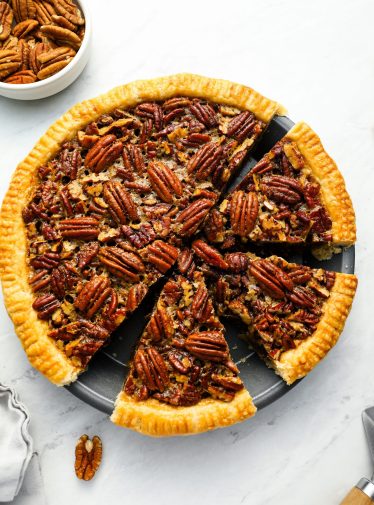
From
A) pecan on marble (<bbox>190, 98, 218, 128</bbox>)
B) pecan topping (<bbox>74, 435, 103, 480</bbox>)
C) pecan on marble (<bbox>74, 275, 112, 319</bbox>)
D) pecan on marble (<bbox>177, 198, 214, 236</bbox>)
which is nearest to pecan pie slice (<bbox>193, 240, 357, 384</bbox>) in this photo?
pecan on marble (<bbox>177, 198, 214, 236</bbox>)

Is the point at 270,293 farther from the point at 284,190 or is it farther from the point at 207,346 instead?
the point at 284,190

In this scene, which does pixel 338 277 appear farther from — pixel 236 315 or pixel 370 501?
pixel 370 501

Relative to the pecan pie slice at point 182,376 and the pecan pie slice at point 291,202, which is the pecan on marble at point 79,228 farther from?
the pecan pie slice at point 291,202

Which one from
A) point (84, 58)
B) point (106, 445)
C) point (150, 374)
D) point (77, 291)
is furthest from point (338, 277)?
point (84, 58)

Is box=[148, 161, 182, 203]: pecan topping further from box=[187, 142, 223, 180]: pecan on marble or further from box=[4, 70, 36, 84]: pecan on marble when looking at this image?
box=[4, 70, 36, 84]: pecan on marble

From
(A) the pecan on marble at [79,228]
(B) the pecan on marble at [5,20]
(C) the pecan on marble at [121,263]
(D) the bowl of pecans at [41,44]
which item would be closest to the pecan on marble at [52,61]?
(D) the bowl of pecans at [41,44]

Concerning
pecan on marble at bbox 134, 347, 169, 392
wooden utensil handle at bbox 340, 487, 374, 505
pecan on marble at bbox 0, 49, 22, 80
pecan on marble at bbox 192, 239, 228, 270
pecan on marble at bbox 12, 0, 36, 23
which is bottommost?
wooden utensil handle at bbox 340, 487, 374, 505

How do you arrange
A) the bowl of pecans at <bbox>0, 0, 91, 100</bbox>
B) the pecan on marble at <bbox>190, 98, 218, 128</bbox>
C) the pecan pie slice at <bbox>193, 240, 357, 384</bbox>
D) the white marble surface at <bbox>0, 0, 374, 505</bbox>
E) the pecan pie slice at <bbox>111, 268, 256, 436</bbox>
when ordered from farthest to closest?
the white marble surface at <bbox>0, 0, 374, 505</bbox> → the bowl of pecans at <bbox>0, 0, 91, 100</bbox> → the pecan on marble at <bbox>190, 98, 218, 128</bbox> → the pecan pie slice at <bbox>193, 240, 357, 384</bbox> → the pecan pie slice at <bbox>111, 268, 256, 436</bbox>
